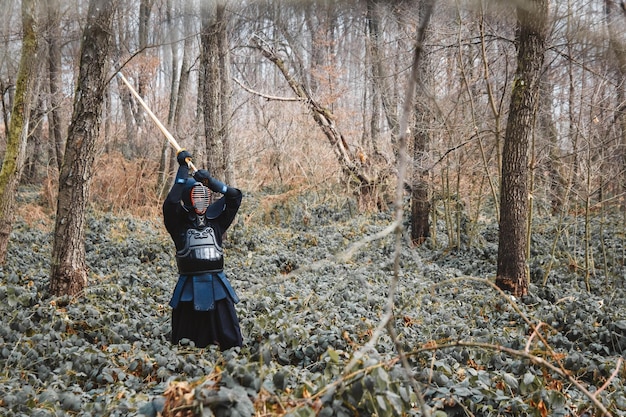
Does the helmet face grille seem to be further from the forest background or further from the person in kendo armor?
the forest background

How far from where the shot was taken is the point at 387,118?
13.3m

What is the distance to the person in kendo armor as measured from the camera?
187 inches

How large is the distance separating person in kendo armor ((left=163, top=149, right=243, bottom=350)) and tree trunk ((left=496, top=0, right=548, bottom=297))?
146 inches

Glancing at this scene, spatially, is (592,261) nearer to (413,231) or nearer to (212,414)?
(413,231)

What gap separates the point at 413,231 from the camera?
35.1 ft

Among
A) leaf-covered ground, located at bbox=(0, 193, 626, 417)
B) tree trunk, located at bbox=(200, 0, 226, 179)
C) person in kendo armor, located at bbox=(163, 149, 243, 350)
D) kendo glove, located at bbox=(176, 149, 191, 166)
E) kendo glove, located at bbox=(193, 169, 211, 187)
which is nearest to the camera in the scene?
leaf-covered ground, located at bbox=(0, 193, 626, 417)

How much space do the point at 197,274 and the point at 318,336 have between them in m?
1.26

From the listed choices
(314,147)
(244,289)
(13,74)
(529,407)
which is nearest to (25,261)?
(244,289)

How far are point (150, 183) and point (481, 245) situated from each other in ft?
26.6

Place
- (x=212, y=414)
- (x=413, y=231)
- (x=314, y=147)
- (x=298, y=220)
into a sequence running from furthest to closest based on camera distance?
1. (x=314, y=147)
2. (x=298, y=220)
3. (x=413, y=231)
4. (x=212, y=414)

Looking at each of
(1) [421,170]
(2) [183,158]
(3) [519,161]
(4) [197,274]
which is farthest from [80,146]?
(1) [421,170]

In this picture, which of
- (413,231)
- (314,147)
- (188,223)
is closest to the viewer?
(188,223)

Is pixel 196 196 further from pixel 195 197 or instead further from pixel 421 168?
pixel 421 168

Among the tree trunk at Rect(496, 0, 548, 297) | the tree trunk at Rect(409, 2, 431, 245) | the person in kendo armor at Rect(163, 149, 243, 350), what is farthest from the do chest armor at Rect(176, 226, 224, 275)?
the tree trunk at Rect(409, 2, 431, 245)
